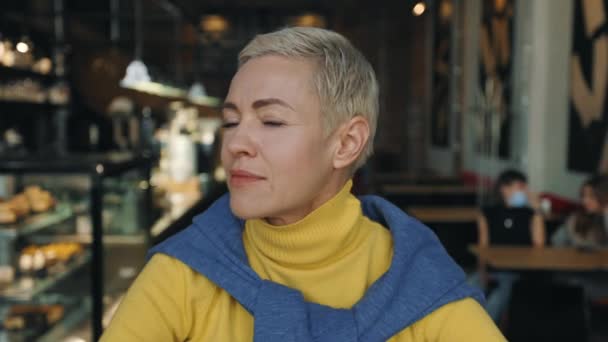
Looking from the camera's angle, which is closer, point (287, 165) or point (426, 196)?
point (287, 165)

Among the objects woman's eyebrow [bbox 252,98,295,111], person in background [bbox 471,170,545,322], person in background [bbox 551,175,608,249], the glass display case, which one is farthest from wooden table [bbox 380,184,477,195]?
woman's eyebrow [bbox 252,98,295,111]

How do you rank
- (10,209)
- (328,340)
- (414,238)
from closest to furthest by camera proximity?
(328,340)
(414,238)
(10,209)

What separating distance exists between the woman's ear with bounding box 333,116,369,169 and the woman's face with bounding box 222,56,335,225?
4 centimetres

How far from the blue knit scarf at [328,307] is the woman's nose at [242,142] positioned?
141 mm

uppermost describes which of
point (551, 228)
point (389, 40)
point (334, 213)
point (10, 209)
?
point (389, 40)

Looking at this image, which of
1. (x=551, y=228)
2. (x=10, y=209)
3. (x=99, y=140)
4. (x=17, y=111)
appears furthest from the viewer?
(x=99, y=140)

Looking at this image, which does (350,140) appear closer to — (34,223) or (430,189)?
(34,223)

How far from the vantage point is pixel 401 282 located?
945 mm

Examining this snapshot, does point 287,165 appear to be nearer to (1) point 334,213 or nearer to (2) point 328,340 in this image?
(1) point 334,213

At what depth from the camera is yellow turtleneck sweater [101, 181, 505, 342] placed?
36.7 inches

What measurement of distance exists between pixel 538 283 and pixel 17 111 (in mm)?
6138

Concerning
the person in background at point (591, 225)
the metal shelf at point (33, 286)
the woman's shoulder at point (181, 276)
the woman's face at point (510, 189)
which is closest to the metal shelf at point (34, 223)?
the metal shelf at point (33, 286)

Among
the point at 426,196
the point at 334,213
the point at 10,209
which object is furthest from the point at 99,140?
the point at 334,213

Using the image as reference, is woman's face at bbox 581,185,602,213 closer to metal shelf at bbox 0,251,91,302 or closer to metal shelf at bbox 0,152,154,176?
metal shelf at bbox 0,152,154,176
